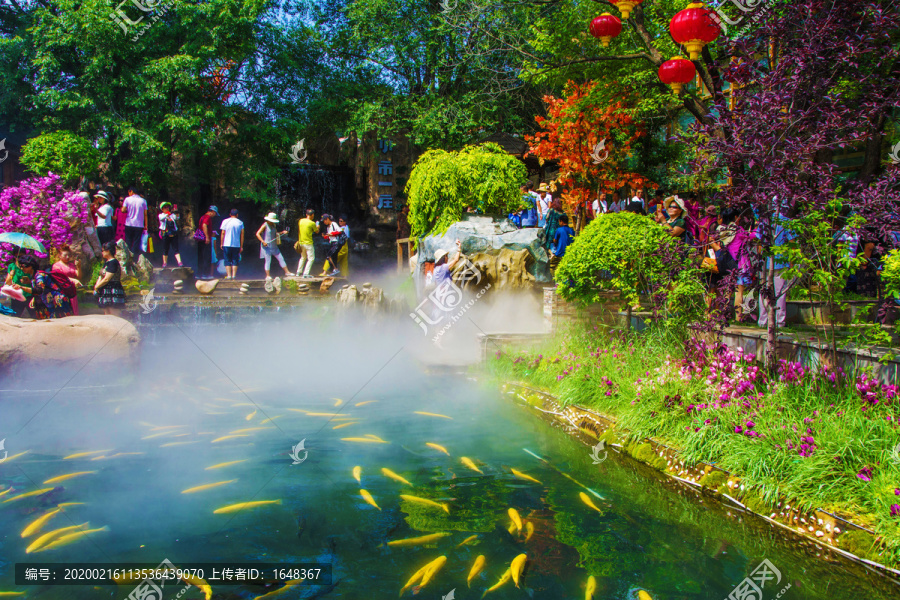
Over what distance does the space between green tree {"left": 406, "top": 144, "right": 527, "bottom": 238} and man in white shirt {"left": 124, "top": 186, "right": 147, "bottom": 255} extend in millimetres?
7499

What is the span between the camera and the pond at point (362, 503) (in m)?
4.40

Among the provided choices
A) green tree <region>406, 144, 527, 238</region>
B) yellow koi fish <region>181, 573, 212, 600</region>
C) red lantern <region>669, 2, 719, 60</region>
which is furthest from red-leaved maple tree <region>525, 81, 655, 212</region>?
yellow koi fish <region>181, 573, 212, 600</region>

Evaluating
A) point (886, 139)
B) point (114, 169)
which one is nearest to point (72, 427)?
point (114, 169)

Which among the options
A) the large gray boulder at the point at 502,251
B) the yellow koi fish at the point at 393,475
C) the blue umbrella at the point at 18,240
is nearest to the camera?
the yellow koi fish at the point at 393,475

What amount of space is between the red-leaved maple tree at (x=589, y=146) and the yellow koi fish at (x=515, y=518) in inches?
451

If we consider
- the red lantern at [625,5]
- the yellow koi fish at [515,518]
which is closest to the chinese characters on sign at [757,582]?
the yellow koi fish at [515,518]

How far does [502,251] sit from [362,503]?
8.48 m

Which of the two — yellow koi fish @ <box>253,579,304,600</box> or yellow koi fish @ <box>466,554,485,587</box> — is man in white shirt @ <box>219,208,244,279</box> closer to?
yellow koi fish @ <box>253,579,304,600</box>

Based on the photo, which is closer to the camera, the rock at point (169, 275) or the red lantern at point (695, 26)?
the red lantern at point (695, 26)

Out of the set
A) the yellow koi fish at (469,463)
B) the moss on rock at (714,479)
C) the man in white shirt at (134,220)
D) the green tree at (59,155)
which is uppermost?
the green tree at (59,155)

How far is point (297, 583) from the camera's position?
4.33m

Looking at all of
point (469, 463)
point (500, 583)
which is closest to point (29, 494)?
point (469, 463)

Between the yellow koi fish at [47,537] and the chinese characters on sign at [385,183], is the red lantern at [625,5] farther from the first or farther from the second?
the chinese characters on sign at [385,183]

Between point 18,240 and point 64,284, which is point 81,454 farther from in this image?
point 18,240
